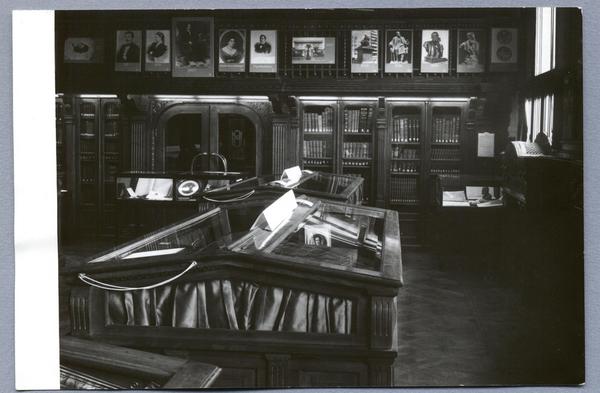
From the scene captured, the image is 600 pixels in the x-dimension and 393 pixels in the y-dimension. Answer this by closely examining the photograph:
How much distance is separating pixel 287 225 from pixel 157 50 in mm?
1016

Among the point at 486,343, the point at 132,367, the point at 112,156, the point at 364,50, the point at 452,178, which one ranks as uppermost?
the point at 364,50

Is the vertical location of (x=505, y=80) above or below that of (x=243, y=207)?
above

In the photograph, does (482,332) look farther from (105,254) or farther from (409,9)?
(105,254)

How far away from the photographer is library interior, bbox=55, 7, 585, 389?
6.66ft

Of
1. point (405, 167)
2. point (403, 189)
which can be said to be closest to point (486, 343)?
point (405, 167)

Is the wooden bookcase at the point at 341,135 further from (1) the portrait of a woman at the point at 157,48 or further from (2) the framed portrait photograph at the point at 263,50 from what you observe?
(1) the portrait of a woman at the point at 157,48

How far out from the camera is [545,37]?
8.68 feet

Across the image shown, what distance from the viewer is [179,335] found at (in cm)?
206

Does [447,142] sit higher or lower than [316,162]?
higher

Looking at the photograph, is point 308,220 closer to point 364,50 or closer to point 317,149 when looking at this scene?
point 364,50

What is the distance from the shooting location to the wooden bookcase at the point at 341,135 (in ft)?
19.8

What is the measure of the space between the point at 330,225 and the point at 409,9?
3.41 feet

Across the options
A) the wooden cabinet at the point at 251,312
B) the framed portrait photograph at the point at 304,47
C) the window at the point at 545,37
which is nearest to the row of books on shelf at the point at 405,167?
the framed portrait photograph at the point at 304,47

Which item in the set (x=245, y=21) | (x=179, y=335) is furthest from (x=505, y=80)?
(x=179, y=335)
